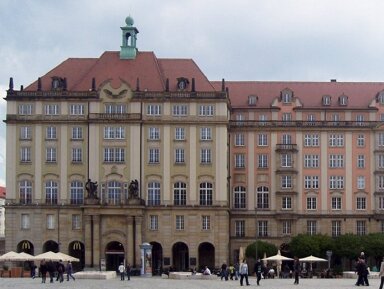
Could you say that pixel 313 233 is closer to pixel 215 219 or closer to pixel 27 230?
pixel 215 219

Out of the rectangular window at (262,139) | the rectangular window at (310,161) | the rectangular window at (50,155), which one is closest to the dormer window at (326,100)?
the rectangular window at (310,161)

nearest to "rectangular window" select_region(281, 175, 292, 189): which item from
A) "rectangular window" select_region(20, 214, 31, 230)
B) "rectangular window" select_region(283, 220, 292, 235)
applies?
"rectangular window" select_region(283, 220, 292, 235)

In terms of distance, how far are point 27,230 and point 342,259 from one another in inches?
1318

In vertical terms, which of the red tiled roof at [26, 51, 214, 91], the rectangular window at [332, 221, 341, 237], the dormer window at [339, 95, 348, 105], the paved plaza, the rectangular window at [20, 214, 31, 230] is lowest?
the paved plaza

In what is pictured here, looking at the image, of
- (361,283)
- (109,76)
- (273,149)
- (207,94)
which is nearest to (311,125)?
(273,149)

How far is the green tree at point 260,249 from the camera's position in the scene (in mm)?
127250

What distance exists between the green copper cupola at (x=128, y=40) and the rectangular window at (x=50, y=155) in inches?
530

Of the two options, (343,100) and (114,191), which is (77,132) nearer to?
(114,191)

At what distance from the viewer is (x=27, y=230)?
126 meters

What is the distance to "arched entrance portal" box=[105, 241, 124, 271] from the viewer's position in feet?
411

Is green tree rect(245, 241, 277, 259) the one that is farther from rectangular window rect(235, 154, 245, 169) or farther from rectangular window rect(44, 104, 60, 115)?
rectangular window rect(44, 104, 60, 115)

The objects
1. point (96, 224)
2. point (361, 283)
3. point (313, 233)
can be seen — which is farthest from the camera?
point (313, 233)

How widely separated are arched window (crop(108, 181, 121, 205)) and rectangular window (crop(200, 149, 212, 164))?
29.6 feet

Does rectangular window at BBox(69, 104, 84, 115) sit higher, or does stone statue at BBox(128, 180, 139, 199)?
rectangular window at BBox(69, 104, 84, 115)
